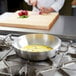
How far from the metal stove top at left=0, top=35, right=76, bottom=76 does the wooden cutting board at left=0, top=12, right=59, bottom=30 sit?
Answer: 42 centimetres

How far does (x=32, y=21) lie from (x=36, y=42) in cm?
42

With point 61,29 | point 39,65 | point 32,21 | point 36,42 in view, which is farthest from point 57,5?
point 39,65

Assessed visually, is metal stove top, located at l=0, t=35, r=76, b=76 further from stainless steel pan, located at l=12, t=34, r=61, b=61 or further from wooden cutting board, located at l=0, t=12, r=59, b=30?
wooden cutting board, located at l=0, t=12, r=59, b=30

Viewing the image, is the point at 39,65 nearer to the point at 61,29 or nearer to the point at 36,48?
the point at 36,48

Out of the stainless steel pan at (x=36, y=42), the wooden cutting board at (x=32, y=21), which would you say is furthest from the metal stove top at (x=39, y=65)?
the wooden cutting board at (x=32, y=21)

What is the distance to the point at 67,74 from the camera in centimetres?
63

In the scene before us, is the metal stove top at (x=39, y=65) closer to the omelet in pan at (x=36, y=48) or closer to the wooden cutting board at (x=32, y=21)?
the omelet in pan at (x=36, y=48)

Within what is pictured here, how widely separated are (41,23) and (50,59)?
53cm

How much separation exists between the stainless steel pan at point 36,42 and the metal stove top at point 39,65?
0.07 ft

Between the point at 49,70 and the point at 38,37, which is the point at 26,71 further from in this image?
the point at 38,37

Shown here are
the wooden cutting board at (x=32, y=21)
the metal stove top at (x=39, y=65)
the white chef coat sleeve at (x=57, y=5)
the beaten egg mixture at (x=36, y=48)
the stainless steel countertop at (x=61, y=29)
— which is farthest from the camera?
the white chef coat sleeve at (x=57, y=5)

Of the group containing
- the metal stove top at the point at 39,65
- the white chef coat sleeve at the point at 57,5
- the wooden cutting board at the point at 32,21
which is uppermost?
the white chef coat sleeve at the point at 57,5

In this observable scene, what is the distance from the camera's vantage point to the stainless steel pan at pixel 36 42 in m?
0.69

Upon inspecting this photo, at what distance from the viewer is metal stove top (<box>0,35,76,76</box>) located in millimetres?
630
